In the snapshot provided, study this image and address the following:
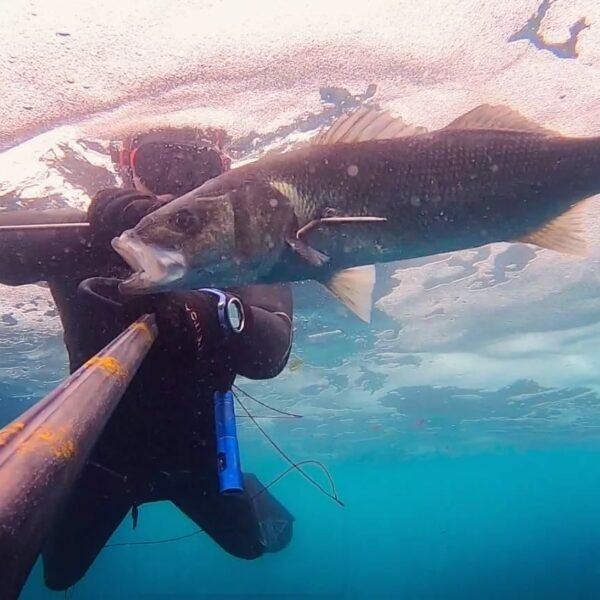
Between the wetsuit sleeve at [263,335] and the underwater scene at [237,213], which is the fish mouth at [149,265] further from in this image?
the wetsuit sleeve at [263,335]

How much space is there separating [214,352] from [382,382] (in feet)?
74.1

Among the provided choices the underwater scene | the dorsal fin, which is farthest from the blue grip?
the dorsal fin

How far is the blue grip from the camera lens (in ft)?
12.7

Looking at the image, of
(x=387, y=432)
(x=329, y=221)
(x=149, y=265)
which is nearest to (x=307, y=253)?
(x=329, y=221)

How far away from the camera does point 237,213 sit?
251cm

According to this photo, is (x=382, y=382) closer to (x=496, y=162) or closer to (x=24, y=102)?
(x=24, y=102)

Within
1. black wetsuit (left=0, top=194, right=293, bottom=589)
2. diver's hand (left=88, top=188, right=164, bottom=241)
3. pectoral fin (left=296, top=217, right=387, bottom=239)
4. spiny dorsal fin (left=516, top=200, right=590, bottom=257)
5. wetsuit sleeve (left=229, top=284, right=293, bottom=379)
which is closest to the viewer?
pectoral fin (left=296, top=217, right=387, bottom=239)

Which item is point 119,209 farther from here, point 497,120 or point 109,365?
point 497,120

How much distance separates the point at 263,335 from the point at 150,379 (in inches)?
39.0

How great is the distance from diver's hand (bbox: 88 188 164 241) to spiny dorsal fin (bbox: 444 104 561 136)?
1.79m

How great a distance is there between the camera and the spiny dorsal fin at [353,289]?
280 cm

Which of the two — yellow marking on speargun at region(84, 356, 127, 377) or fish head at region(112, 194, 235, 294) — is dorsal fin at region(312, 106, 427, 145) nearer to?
fish head at region(112, 194, 235, 294)

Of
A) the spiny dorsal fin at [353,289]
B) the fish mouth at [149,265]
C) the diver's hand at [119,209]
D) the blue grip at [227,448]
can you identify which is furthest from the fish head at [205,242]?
the blue grip at [227,448]

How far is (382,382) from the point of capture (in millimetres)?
25750
